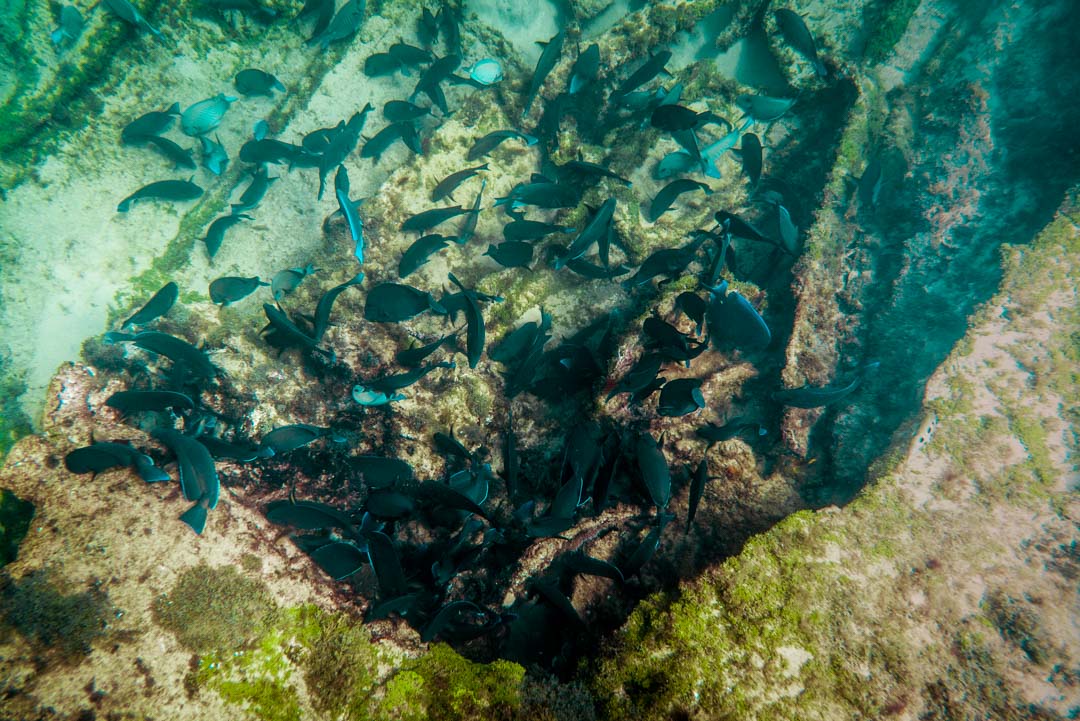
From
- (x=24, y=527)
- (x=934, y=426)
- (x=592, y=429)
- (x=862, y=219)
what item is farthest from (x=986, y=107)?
(x=24, y=527)

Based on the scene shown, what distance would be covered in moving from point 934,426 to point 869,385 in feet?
4.97

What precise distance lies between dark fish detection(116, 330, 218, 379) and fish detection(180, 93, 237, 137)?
397 centimetres

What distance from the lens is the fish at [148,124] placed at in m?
6.42

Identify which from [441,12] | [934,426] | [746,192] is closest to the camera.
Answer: [934,426]

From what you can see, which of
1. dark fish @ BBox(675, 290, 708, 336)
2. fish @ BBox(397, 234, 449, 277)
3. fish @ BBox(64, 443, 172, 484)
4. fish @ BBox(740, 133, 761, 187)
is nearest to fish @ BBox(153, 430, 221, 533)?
fish @ BBox(64, 443, 172, 484)

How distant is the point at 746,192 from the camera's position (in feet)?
20.0

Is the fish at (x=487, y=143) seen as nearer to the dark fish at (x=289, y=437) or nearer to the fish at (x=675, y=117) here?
the fish at (x=675, y=117)

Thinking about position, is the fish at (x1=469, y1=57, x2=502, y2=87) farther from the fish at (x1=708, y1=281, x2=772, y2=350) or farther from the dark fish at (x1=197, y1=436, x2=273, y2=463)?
the dark fish at (x1=197, y1=436, x2=273, y2=463)

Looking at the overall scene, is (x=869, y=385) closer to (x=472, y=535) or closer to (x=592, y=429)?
(x=592, y=429)

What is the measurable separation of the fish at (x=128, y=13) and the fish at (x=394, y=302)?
6.56 meters

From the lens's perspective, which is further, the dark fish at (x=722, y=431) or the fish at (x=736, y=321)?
the dark fish at (x=722, y=431)

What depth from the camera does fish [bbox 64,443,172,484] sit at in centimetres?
347

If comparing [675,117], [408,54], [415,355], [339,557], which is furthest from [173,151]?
[675,117]

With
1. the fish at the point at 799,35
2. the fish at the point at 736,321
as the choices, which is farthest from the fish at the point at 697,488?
the fish at the point at 799,35
